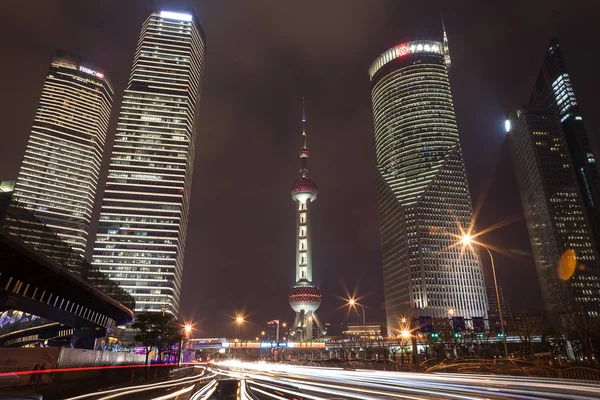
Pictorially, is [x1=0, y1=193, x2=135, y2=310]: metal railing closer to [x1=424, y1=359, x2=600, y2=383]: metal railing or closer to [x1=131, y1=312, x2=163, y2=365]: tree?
[x1=131, y1=312, x2=163, y2=365]: tree

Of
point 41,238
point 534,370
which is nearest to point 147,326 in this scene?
point 41,238

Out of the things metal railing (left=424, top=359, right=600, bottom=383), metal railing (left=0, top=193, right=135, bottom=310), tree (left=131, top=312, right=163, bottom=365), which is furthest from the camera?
tree (left=131, top=312, right=163, bottom=365)

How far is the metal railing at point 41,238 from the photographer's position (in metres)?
23.2

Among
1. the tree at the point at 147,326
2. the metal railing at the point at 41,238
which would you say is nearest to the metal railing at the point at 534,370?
the metal railing at the point at 41,238

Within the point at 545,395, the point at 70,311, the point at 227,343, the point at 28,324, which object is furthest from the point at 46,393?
the point at 227,343

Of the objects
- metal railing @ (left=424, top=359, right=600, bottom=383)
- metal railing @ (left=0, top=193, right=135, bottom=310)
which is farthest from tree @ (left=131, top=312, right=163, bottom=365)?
metal railing @ (left=424, top=359, right=600, bottom=383)

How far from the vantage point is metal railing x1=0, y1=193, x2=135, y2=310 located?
23242 millimetres

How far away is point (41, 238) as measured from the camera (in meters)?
27.8

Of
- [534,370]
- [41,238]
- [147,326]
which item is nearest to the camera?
[41,238]

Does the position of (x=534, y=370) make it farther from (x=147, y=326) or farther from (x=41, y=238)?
(x=147, y=326)

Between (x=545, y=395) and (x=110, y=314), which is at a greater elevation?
(x=110, y=314)

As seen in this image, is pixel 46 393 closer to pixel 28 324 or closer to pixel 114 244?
pixel 28 324

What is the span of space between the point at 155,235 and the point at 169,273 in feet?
67.1

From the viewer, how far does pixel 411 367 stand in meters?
49.3
